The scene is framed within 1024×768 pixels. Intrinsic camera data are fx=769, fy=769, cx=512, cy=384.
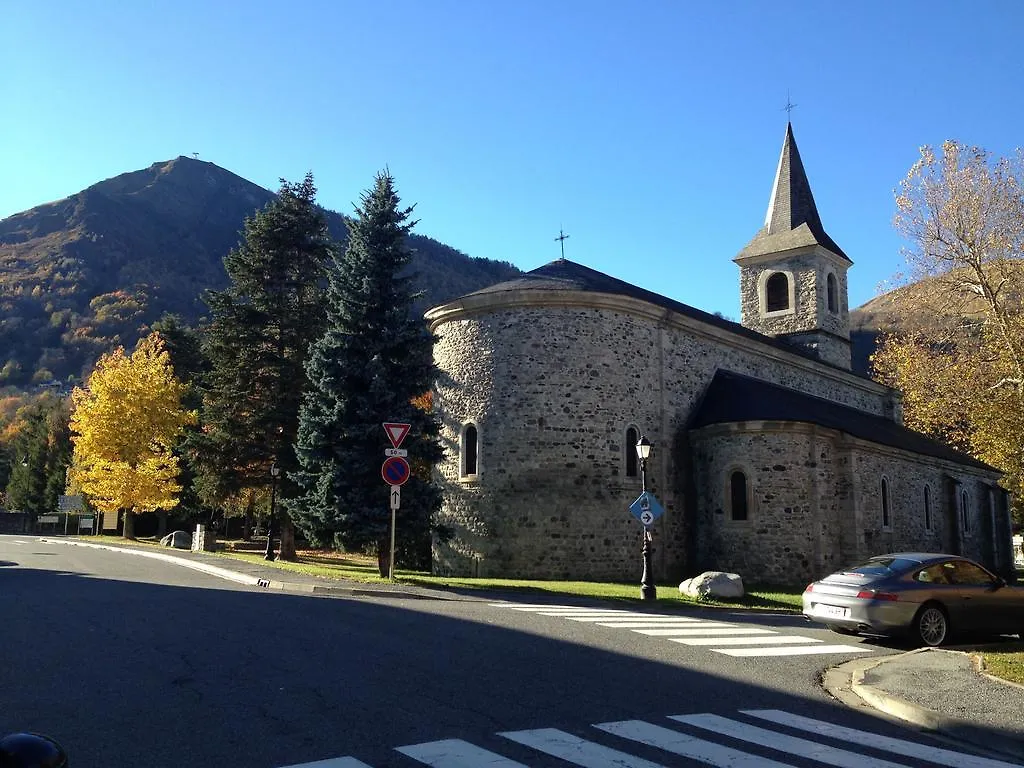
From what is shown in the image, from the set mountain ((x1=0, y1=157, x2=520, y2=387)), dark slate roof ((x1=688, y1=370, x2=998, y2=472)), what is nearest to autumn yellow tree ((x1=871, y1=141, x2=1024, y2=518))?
dark slate roof ((x1=688, y1=370, x2=998, y2=472))

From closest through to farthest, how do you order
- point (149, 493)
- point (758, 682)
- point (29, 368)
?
point (758, 682) < point (149, 493) < point (29, 368)

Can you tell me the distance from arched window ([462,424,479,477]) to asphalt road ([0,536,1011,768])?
11.0 metres

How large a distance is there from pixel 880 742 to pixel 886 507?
23.9 metres

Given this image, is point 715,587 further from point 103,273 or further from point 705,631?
point 103,273

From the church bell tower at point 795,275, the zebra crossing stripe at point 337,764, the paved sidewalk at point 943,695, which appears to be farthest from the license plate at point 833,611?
the church bell tower at point 795,275

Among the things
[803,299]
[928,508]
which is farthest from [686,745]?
[803,299]

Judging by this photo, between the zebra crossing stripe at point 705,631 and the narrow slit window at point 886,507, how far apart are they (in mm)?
16795

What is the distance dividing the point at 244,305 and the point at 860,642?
25.3 metres

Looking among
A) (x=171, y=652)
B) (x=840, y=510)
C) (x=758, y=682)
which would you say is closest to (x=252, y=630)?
(x=171, y=652)

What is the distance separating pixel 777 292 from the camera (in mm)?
40781

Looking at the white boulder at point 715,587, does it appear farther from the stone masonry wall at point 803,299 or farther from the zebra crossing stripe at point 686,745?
the stone masonry wall at point 803,299

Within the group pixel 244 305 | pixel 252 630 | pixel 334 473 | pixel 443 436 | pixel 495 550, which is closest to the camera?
pixel 252 630

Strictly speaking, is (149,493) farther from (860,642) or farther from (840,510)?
(860,642)

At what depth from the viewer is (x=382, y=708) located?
6293mm
